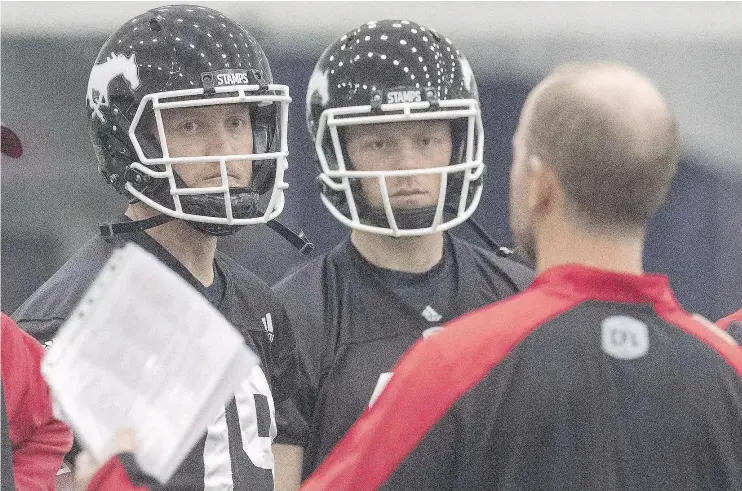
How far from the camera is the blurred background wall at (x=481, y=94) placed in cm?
404

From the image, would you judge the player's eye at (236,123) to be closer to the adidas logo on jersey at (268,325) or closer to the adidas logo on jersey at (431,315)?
the adidas logo on jersey at (268,325)

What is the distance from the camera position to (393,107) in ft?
7.83

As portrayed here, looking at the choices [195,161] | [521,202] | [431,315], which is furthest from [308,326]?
[521,202]

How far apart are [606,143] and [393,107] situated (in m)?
0.96

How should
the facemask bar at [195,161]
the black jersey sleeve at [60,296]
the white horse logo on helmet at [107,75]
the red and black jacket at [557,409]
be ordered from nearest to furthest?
the red and black jacket at [557,409], the black jersey sleeve at [60,296], the facemask bar at [195,161], the white horse logo on helmet at [107,75]

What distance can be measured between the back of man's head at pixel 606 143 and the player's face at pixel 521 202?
2cm

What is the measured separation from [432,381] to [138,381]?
0.32 meters

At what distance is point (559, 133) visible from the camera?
148 centimetres

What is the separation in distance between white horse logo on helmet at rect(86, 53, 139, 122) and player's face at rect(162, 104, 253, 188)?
3.6 inches

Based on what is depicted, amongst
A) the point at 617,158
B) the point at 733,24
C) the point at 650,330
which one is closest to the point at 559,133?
the point at 617,158

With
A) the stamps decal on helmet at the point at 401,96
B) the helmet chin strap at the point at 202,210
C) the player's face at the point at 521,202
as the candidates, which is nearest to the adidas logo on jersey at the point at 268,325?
the helmet chin strap at the point at 202,210

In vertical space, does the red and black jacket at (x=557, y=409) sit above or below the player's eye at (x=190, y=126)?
below

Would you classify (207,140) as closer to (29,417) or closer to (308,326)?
(308,326)

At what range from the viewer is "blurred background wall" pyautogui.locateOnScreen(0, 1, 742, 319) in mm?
4035
